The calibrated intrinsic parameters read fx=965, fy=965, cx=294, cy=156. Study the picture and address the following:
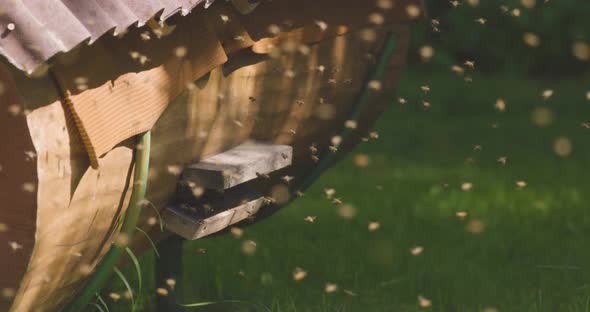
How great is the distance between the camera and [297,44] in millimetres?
3133

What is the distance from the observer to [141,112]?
102 inches

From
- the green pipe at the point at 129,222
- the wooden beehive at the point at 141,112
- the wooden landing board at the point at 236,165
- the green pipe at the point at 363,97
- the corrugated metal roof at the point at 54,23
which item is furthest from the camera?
the green pipe at the point at 363,97

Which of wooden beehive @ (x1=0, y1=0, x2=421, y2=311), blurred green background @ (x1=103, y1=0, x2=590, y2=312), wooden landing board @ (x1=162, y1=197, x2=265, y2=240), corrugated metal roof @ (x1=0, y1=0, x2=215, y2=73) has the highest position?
corrugated metal roof @ (x1=0, y1=0, x2=215, y2=73)

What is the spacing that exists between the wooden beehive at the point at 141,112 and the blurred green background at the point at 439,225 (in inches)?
16.1

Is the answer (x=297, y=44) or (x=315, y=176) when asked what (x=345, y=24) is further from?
(x=315, y=176)

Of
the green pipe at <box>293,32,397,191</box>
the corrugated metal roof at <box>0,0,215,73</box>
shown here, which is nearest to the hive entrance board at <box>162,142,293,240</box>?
the green pipe at <box>293,32,397,191</box>

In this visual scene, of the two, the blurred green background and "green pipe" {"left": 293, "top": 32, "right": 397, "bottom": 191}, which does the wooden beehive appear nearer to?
"green pipe" {"left": 293, "top": 32, "right": 397, "bottom": 191}

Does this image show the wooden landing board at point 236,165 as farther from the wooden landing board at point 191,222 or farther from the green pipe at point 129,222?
the green pipe at point 129,222

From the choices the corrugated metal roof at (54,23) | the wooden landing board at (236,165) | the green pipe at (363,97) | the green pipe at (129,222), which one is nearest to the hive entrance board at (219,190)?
the wooden landing board at (236,165)

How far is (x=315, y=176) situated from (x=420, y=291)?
0.91m

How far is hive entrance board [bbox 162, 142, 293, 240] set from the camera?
114 inches

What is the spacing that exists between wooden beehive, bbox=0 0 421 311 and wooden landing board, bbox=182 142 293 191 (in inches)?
1.5

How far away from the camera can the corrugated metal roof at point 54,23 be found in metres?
2.16

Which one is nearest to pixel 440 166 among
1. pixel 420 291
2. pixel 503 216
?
pixel 503 216
